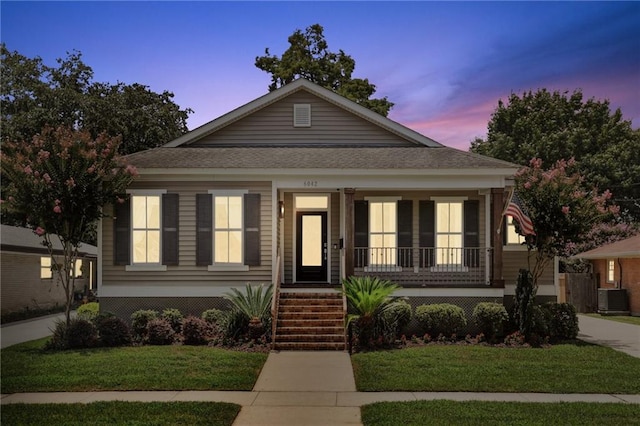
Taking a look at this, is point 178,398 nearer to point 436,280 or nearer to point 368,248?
point 368,248

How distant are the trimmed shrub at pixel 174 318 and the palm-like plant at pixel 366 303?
14.3 ft

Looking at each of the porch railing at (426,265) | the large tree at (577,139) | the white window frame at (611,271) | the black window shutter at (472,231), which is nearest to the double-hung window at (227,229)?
the porch railing at (426,265)

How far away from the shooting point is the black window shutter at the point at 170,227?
1688 centimetres

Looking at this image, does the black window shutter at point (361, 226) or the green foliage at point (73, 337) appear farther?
the black window shutter at point (361, 226)

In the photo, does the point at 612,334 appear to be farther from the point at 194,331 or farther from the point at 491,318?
the point at 194,331

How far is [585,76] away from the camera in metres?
20.8

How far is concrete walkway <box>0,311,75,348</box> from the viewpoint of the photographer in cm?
1689

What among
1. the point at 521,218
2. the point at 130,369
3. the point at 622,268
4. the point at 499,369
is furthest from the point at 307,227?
the point at 622,268

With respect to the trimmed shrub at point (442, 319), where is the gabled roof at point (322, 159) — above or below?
above

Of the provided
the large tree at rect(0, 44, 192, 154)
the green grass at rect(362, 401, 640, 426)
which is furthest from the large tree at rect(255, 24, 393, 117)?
the green grass at rect(362, 401, 640, 426)

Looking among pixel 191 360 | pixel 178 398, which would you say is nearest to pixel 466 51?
pixel 191 360

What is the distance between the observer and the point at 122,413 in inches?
352

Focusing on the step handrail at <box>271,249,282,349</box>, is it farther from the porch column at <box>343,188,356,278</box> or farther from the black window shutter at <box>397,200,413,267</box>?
the black window shutter at <box>397,200,413,267</box>

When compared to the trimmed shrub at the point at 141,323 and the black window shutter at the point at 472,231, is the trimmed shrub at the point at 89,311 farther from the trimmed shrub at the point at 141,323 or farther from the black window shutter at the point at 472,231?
the black window shutter at the point at 472,231
